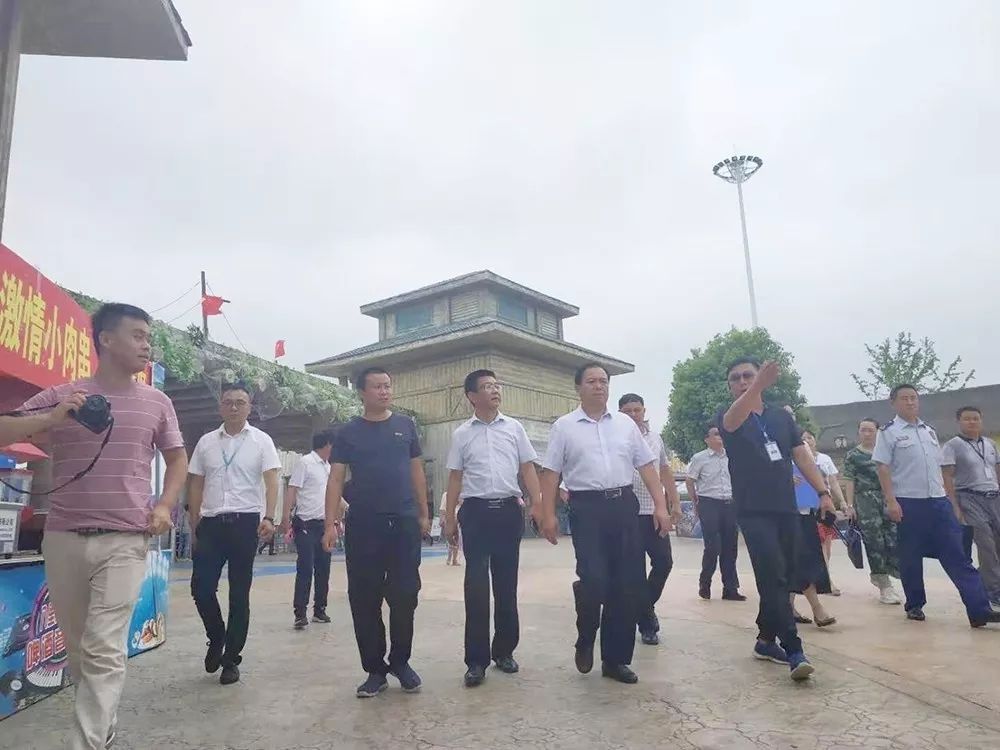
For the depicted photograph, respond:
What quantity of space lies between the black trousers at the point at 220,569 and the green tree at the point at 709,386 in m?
19.5

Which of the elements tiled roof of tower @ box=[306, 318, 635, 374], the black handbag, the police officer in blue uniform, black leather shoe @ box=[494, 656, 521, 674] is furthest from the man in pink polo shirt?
tiled roof of tower @ box=[306, 318, 635, 374]

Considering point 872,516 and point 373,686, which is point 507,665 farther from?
point 872,516

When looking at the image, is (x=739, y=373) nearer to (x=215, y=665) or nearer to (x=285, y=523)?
(x=215, y=665)

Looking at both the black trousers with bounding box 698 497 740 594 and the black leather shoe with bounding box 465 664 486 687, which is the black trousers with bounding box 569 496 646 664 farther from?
the black trousers with bounding box 698 497 740 594

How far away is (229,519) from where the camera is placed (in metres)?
4.15

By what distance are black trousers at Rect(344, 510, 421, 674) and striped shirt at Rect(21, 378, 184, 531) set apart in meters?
1.23

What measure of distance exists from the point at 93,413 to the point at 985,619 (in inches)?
219

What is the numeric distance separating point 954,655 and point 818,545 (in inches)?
46.8

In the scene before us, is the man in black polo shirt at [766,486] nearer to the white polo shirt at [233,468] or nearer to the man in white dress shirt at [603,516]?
the man in white dress shirt at [603,516]

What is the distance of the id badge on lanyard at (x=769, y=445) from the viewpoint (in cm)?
392

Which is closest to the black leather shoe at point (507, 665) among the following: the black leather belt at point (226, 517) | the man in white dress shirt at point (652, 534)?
the man in white dress shirt at point (652, 534)

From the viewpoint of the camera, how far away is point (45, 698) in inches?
146

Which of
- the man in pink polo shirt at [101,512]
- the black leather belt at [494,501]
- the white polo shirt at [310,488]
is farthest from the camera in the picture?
the white polo shirt at [310,488]

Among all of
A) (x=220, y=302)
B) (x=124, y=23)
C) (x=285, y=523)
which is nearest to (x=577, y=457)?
(x=285, y=523)
